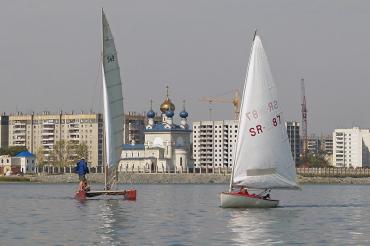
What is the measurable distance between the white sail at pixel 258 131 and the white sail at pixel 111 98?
14327 millimetres

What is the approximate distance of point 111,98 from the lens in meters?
68.4

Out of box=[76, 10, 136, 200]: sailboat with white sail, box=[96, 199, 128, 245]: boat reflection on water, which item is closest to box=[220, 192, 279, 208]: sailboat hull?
box=[96, 199, 128, 245]: boat reflection on water

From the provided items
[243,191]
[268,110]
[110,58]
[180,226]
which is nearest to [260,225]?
[180,226]

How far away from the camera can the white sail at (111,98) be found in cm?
6825

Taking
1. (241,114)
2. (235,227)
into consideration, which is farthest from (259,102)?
(235,227)

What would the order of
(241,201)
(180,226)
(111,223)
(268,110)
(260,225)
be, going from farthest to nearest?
(268,110) → (241,201) → (111,223) → (180,226) → (260,225)

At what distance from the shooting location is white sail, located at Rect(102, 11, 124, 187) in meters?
68.2

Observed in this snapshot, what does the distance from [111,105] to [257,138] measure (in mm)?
15035

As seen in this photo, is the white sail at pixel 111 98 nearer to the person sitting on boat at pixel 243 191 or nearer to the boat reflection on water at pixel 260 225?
the person sitting on boat at pixel 243 191

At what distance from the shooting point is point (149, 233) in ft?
140

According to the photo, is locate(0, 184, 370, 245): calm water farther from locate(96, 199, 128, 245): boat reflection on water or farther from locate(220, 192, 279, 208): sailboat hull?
locate(220, 192, 279, 208): sailboat hull

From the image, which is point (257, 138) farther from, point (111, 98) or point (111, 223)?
point (111, 98)

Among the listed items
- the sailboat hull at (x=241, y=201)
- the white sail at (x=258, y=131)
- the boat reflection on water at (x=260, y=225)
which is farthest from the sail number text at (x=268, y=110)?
the boat reflection on water at (x=260, y=225)

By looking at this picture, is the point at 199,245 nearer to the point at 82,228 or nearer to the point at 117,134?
the point at 82,228
